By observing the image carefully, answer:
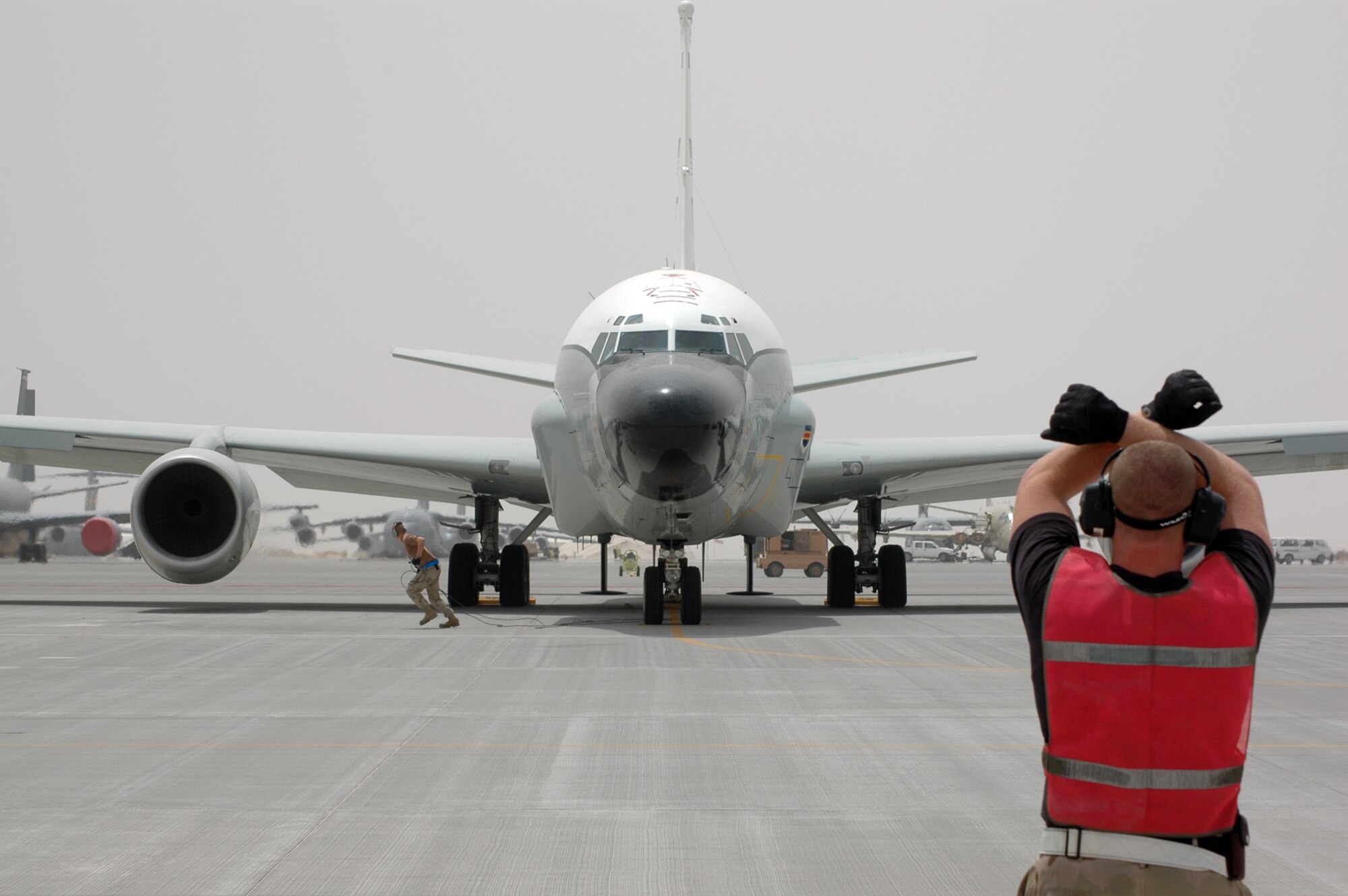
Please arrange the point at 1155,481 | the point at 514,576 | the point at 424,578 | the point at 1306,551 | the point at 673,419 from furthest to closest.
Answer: the point at 1306,551, the point at 514,576, the point at 424,578, the point at 673,419, the point at 1155,481

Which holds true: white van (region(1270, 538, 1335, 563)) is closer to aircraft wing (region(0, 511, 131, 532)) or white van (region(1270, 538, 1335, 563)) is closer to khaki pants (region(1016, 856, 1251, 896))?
aircraft wing (region(0, 511, 131, 532))

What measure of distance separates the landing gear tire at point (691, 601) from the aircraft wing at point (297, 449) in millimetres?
3847

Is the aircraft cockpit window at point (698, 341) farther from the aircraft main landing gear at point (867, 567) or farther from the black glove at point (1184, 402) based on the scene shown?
the black glove at point (1184, 402)

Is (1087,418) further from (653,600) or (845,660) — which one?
(653,600)

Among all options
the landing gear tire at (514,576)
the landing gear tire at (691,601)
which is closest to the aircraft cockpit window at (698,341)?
the landing gear tire at (691,601)

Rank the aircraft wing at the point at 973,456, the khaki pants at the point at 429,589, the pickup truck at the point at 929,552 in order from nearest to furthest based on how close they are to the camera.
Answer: the khaki pants at the point at 429,589, the aircraft wing at the point at 973,456, the pickup truck at the point at 929,552

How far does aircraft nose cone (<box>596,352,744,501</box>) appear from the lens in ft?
41.7

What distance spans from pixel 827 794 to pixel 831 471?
42.6 feet

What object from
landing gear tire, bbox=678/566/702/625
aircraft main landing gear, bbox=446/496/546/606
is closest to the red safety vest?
landing gear tire, bbox=678/566/702/625

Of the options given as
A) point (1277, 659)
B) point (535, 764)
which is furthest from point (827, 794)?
point (1277, 659)

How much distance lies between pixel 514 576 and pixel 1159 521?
1700cm

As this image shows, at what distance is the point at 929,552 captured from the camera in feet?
225

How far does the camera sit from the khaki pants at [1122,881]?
2.53m

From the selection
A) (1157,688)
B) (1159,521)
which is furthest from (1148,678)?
(1159,521)
